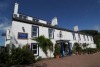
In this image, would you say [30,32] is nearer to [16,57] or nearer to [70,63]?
[16,57]

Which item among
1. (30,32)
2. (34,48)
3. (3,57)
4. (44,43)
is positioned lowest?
(3,57)

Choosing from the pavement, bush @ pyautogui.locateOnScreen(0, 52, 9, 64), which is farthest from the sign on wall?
the pavement

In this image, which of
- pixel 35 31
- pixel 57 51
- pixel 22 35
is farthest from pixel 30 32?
pixel 57 51

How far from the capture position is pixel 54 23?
94.1 ft

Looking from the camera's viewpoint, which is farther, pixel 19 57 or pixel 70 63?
pixel 70 63

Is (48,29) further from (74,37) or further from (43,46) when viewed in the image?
(74,37)

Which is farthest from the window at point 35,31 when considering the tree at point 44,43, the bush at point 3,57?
the bush at point 3,57

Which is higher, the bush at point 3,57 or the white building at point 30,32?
the white building at point 30,32

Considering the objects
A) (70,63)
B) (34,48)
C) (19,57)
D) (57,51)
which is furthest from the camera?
(57,51)

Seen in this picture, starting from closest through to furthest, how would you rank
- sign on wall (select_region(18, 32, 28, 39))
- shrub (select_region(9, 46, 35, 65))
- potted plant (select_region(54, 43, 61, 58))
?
shrub (select_region(9, 46, 35, 65)) → sign on wall (select_region(18, 32, 28, 39)) → potted plant (select_region(54, 43, 61, 58))

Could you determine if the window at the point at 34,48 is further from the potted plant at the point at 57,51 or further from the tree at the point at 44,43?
the potted plant at the point at 57,51

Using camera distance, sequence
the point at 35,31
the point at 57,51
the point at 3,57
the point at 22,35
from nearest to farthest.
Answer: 1. the point at 3,57
2. the point at 22,35
3. the point at 35,31
4. the point at 57,51

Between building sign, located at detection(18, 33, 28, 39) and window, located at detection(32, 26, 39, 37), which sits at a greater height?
window, located at detection(32, 26, 39, 37)

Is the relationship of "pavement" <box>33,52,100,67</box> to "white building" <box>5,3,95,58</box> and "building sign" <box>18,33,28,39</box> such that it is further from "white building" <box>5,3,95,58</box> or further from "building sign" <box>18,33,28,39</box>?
"building sign" <box>18,33,28,39</box>
